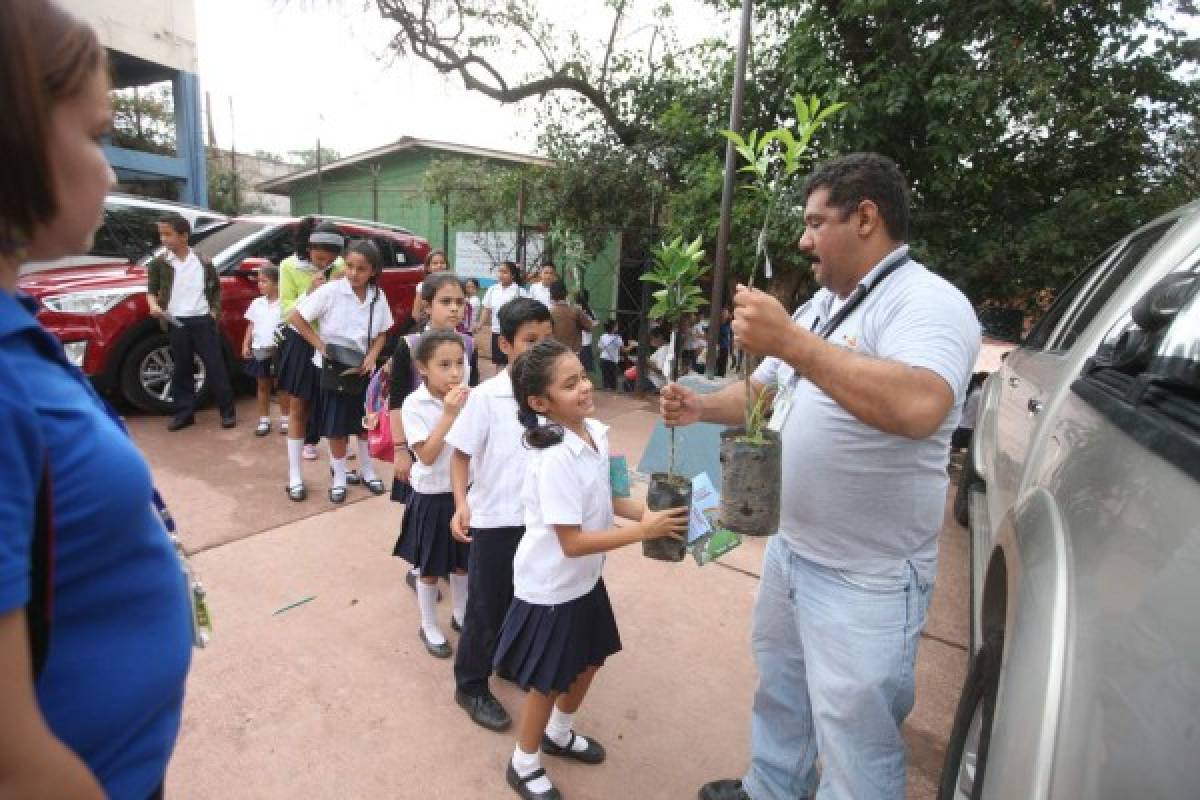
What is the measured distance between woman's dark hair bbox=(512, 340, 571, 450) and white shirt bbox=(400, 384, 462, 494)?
0.79 meters

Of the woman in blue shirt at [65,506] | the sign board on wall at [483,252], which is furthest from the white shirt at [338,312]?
the sign board on wall at [483,252]

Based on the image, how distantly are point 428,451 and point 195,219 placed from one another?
597cm

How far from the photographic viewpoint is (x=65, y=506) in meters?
0.71

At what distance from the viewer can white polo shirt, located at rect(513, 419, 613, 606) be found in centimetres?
196

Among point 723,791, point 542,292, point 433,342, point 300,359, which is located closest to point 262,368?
point 300,359

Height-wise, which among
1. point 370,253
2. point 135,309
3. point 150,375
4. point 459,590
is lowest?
point 459,590

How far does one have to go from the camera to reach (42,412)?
70 cm

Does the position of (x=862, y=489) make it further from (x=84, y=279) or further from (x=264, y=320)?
(x=84, y=279)

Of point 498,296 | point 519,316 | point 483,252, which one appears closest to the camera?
point 519,316

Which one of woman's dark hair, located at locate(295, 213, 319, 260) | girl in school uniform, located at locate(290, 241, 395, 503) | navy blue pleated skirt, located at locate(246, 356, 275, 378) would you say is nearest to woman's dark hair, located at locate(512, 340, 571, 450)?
girl in school uniform, located at locate(290, 241, 395, 503)

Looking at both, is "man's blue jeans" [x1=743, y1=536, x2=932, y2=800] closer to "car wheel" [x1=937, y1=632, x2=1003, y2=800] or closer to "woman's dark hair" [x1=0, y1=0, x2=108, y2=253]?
"car wheel" [x1=937, y1=632, x2=1003, y2=800]

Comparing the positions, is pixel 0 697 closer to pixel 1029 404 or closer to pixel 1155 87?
pixel 1029 404

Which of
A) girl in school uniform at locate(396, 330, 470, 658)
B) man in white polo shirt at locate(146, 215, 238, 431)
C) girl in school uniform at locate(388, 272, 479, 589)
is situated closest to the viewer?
girl in school uniform at locate(396, 330, 470, 658)

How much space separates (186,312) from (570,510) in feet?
15.7
